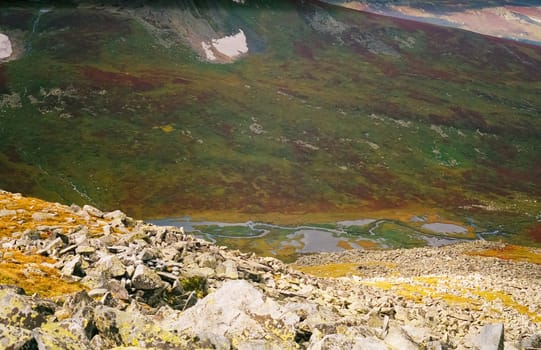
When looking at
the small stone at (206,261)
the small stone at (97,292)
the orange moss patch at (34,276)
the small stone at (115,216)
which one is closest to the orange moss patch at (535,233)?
the small stone at (115,216)

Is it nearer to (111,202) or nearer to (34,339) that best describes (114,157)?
(111,202)

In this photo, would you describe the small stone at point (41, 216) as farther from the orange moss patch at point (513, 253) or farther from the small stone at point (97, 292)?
the orange moss patch at point (513, 253)

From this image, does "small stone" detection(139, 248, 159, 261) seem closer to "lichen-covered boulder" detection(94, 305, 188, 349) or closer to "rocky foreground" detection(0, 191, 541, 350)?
"rocky foreground" detection(0, 191, 541, 350)

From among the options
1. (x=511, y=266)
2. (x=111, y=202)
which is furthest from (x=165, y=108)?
(x=511, y=266)

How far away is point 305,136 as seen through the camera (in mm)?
195875

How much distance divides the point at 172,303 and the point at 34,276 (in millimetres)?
6502

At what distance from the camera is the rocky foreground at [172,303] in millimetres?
17422

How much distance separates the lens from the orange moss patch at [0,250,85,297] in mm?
22578

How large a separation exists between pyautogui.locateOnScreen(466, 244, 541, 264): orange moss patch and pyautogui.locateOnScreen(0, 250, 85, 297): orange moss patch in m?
94.3

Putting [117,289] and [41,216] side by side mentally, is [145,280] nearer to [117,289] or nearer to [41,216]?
[117,289]

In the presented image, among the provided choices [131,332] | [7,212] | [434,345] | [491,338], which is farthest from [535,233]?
[131,332]

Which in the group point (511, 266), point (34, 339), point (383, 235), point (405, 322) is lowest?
point (383, 235)

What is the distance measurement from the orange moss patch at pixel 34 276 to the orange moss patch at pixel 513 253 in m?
94.3

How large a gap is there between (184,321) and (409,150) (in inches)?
7398
